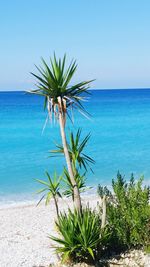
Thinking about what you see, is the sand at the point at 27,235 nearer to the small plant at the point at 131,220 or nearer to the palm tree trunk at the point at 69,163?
the palm tree trunk at the point at 69,163

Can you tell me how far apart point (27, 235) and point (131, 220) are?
3371mm

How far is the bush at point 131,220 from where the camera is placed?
7828 millimetres

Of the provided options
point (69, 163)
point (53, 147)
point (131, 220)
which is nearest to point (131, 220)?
point (131, 220)

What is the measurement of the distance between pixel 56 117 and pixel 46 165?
1599 cm

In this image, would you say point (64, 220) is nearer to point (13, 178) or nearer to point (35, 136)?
point (13, 178)

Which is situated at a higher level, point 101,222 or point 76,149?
point 76,149

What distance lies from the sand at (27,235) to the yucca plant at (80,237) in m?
0.58

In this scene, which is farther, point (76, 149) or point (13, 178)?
point (13, 178)

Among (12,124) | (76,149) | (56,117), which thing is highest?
(56,117)

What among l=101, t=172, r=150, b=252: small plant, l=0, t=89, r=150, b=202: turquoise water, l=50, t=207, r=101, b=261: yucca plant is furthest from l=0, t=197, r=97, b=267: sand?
l=0, t=89, r=150, b=202: turquoise water

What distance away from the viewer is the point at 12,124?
4900cm

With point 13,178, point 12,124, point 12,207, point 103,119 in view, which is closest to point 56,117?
point 12,207

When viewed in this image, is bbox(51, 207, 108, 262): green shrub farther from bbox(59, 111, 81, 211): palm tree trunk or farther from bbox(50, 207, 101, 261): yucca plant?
bbox(59, 111, 81, 211): palm tree trunk

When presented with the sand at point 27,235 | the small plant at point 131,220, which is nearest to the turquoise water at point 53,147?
the small plant at point 131,220
